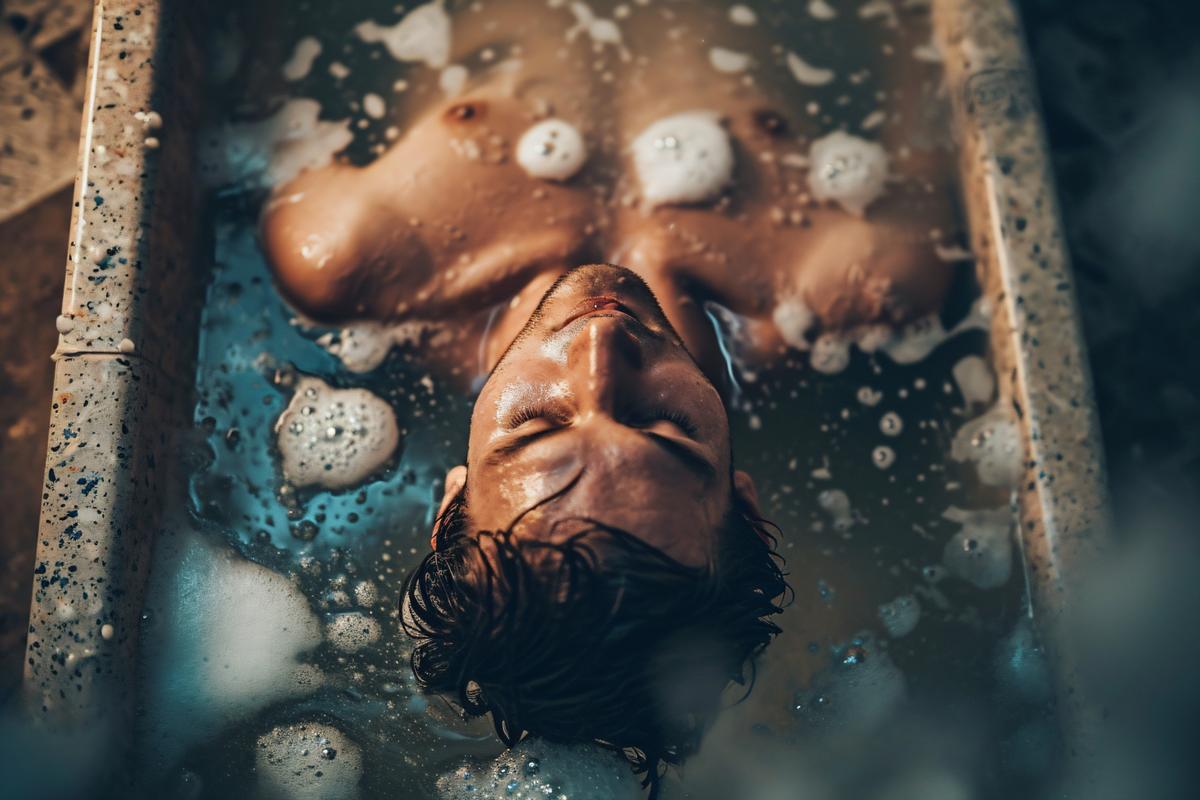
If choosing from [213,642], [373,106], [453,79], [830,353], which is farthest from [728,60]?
[213,642]

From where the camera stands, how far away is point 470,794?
1800 millimetres

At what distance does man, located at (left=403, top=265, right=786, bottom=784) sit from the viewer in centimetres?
144

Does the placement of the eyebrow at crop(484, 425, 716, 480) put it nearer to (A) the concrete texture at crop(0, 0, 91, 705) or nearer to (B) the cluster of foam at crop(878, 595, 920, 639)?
(B) the cluster of foam at crop(878, 595, 920, 639)

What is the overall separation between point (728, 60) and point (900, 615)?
143 centimetres

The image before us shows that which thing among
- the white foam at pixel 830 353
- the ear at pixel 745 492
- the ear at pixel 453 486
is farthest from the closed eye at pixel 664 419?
the white foam at pixel 830 353

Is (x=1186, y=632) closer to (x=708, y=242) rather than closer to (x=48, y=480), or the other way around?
(x=708, y=242)

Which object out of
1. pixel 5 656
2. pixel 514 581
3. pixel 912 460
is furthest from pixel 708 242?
pixel 5 656

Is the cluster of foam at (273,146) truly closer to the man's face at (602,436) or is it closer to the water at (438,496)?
the water at (438,496)

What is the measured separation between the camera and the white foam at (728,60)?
2271 mm

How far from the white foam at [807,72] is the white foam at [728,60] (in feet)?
0.36

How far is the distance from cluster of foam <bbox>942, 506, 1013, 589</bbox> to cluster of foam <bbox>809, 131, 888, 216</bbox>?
769 mm

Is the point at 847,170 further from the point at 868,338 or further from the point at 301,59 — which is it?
the point at 301,59

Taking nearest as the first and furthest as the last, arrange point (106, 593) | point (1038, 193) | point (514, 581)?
point (514, 581), point (106, 593), point (1038, 193)

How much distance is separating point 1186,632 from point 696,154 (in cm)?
165
